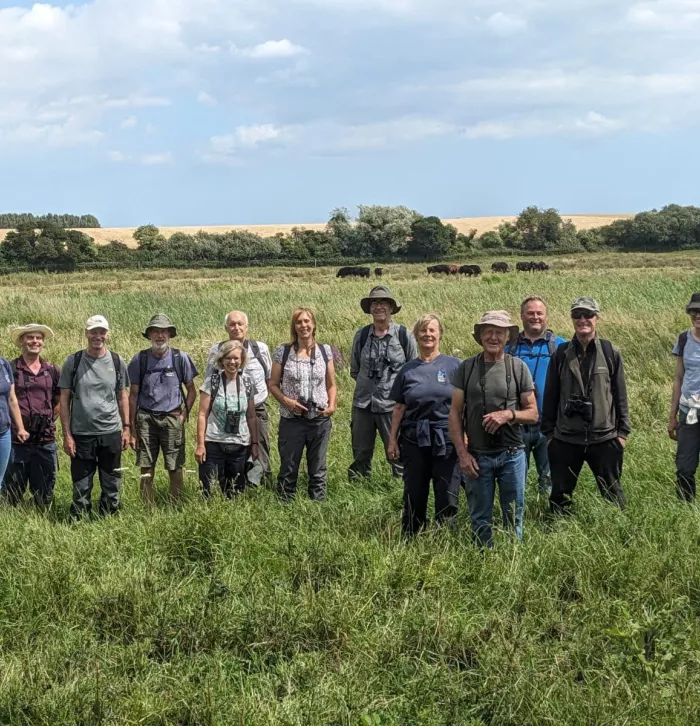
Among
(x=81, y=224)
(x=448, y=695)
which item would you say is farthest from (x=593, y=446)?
(x=81, y=224)

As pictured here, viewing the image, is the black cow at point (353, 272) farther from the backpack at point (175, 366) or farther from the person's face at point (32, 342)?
the person's face at point (32, 342)

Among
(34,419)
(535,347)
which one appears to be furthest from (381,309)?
(34,419)

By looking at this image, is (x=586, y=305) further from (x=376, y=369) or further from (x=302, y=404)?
(x=302, y=404)

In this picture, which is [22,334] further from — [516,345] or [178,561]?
[516,345]

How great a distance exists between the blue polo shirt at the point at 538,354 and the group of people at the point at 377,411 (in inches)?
0.4

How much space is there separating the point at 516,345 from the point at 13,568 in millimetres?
3812

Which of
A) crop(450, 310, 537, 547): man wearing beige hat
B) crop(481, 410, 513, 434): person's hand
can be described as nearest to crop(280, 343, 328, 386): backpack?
crop(450, 310, 537, 547): man wearing beige hat

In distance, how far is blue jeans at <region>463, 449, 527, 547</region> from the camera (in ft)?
15.4

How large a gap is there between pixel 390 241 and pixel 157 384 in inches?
2373

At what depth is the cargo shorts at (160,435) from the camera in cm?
613

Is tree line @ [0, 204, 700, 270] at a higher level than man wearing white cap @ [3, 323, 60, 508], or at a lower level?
higher

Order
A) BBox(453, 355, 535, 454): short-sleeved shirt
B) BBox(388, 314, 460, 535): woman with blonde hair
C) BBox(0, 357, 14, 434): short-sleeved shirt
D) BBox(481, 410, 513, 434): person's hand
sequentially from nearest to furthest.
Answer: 1. BBox(481, 410, 513, 434): person's hand
2. BBox(453, 355, 535, 454): short-sleeved shirt
3. BBox(388, 314, 460, 535): woman with blonde hair
4. BBox(0, 357, 14, 434): short-sleeved shirt

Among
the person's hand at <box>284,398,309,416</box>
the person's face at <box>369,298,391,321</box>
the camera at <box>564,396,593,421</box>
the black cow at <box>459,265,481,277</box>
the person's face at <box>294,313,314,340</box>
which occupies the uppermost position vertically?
the black cow at <box>459,265,481,277</box>

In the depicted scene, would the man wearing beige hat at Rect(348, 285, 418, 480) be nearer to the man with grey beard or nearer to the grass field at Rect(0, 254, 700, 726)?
the grass field at Rect(0, 254, 700, 726)
